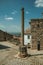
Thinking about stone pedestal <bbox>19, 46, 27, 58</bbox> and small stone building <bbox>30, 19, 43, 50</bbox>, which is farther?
small stone building <bbox>30, 19, 43, 50</bbox>

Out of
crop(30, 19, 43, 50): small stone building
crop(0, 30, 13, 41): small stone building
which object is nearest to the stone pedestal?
crop(30, 19, 43, 50): small stone building

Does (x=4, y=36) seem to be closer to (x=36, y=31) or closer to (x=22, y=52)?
(x=36, y=31)

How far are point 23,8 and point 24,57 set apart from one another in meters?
5.71

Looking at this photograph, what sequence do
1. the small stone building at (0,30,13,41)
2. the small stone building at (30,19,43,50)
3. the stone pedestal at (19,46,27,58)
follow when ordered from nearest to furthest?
1. the stone pedestal at (19,46,27,58)
2. the small stone building at (30,19,43,50)
3. the small stone building at (0,30,13,41)

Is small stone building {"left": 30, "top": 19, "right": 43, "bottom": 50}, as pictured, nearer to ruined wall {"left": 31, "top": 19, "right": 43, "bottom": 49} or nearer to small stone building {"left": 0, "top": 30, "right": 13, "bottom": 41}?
ruined wall {"left": 31, "top": 19, "right": 43, "bottom": 49}

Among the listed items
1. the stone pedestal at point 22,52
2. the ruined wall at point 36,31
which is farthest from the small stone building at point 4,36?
the stone pedestal at point 22,52

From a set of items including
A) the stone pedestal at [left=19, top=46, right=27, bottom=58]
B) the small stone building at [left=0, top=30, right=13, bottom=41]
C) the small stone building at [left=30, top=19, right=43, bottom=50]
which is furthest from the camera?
the small stone building at [left=0, top=30, right=13, bottom=41]

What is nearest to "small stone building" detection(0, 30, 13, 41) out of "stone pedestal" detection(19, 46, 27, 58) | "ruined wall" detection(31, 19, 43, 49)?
Answer: "ruined wall" detection(31, 19, 43, 49)

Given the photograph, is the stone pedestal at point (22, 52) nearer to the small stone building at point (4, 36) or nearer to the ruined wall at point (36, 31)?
the ruined wall at point (36, 31)

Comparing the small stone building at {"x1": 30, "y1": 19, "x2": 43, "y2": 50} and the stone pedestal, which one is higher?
the small stone building at {"x1": 30, "y1": 19, "x2": 43, "y2": 50}

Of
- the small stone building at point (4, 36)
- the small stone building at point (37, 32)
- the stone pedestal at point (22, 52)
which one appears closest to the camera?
the stone pedestal at point (22, 52)

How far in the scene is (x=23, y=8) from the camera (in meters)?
16.7

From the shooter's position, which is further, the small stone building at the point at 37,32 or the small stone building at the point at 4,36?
the small stone building at the point at 4,36

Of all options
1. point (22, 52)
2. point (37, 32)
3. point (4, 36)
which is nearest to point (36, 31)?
point (37, 32)
